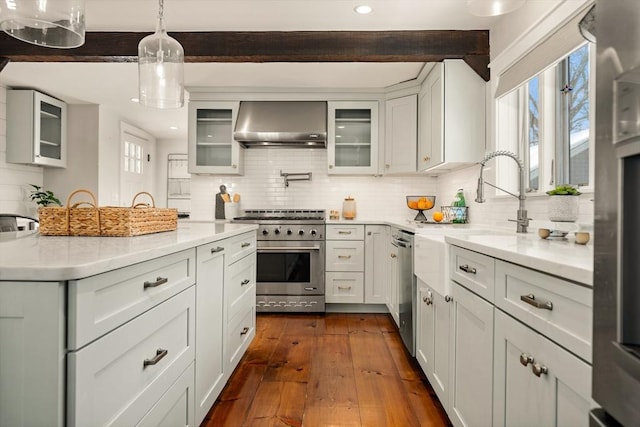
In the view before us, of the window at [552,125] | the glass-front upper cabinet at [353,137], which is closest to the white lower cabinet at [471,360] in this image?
the window at [552,125]

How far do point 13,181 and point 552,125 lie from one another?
18.3 ft

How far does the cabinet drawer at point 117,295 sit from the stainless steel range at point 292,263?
248 cm

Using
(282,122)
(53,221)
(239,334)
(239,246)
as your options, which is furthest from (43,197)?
(53,221)

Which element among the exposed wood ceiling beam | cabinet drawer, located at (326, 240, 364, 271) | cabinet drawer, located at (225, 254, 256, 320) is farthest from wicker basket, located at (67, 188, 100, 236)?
cabinet drawer, located at (326, 240, 364, 271)

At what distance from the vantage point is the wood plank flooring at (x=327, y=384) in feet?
6.32

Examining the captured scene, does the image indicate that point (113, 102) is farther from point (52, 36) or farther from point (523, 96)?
point (523, 96)

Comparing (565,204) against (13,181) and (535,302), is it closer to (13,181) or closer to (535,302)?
(535,302)

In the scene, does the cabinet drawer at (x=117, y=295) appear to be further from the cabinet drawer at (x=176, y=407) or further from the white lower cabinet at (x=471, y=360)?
the white lower cabinet at (x=471, y=360)

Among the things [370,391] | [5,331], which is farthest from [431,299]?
[5,331]

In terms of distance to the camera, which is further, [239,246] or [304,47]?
[304,47]

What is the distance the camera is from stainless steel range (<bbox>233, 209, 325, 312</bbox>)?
154 inches

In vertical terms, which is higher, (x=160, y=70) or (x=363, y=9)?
(x=363, y=9)

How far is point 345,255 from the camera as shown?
13.1ft

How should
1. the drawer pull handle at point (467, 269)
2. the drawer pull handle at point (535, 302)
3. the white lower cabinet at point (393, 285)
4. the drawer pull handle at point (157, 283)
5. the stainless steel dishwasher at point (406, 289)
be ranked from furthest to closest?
1. the white lower cabinet at point (393, 285)
2. the stainless steel dishwasher at point (406, 289)
3. the drawer pull handle at point (467, 269)
4. the drawer pull handle at point (157, 283)
5. the drawer pull handle at point (535, 302)
